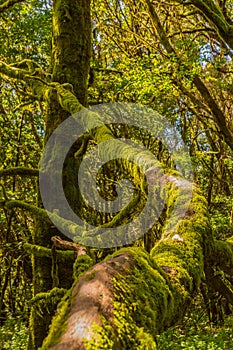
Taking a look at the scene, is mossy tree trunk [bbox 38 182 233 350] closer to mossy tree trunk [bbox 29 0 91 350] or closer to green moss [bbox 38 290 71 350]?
green moss [bbox 38 290 71 350]

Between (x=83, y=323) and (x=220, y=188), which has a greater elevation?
(x=220, y=188)

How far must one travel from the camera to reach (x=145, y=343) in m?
1.30

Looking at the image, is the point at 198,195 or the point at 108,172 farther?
the point at 108,172

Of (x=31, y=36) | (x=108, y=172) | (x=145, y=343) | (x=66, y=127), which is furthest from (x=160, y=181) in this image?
(x=108, y=172)

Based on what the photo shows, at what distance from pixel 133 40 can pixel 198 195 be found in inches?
339

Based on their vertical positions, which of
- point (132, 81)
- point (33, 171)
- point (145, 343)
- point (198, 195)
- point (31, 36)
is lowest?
point (145, 343)

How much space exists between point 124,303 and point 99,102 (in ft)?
22.3

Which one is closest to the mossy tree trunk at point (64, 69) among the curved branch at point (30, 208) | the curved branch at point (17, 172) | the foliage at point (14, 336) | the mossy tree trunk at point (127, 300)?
the curved branch at point (17, 172)

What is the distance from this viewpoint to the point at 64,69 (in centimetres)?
473

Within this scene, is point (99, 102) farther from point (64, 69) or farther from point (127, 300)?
point (127, 300)

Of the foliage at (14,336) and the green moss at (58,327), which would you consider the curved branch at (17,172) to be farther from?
the foliage at (14,336)

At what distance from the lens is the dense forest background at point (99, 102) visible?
3.06 meters

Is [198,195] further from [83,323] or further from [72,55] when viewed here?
[72,55]

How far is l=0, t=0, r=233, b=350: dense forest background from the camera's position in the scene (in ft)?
10.1
